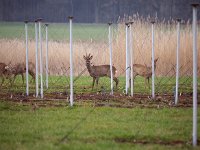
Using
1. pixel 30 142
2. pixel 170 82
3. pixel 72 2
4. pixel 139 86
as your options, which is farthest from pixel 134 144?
pixel 72 2

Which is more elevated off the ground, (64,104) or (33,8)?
(33,8)

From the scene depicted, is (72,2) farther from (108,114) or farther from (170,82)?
(108,114)

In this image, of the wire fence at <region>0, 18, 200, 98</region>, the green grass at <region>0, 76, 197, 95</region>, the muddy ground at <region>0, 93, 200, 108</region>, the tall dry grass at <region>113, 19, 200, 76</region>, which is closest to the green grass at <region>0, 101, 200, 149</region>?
the muddy ground at <region>0, 93, 200, 108</region>

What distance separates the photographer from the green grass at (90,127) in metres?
9.19

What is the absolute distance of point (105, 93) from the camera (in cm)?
1630

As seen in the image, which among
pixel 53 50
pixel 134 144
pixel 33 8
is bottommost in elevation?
pixel 134 144

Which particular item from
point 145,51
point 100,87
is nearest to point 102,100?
point 100,87

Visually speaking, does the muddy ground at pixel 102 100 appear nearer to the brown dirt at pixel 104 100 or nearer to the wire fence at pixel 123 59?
the brown dirt at pixel 104 100

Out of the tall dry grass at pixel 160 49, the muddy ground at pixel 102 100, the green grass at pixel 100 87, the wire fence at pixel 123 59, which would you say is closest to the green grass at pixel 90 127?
the muddy ground at pixel 102 100

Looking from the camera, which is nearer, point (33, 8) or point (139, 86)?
point (139, 86)

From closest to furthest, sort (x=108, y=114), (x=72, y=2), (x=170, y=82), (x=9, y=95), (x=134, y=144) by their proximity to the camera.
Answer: (x=134, y=144) → (x=108, y=114) → (x=9, y=95) → (x=170, y=82) → (x=72, y=2)

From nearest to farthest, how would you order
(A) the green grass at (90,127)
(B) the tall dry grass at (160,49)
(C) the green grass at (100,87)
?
(A) the green grass at (90,127), (C) the green grass at (100,87), (B) the tall dry grass at (160,49)

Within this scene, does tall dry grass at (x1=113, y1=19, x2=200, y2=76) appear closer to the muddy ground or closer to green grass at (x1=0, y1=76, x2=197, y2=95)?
green grass at (x1=0, y1=76, x2=197, y2=95)

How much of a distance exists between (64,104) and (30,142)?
187 inches
